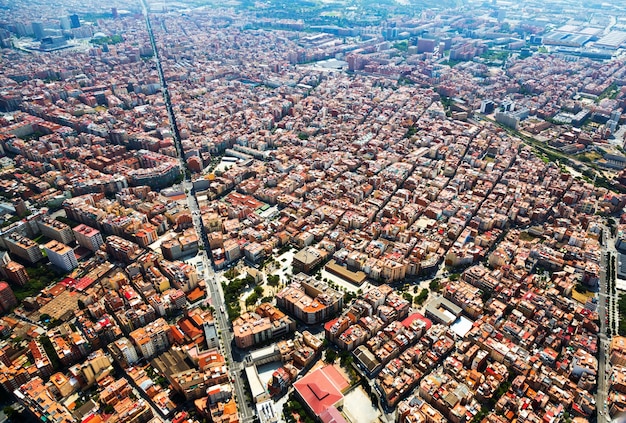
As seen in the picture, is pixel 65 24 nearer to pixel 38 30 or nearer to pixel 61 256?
pixel 38 30

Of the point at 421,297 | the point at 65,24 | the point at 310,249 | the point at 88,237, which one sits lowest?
the point at 421,297

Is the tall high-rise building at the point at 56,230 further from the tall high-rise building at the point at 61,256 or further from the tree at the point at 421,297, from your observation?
the tree at the point at 421,297

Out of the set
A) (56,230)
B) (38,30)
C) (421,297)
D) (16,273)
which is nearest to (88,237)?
(56,230)

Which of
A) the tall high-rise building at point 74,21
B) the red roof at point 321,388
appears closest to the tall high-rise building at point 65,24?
the tall high-rise building at point 74,21

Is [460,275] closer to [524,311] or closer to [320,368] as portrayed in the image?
[524,311]

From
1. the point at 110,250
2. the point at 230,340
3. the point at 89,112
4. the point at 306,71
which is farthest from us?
the point at 306,71

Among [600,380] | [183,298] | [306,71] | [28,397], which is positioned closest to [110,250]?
[183,298]

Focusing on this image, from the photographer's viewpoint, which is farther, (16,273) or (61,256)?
(61,256)
